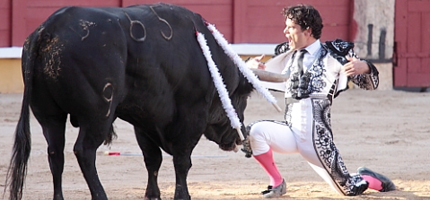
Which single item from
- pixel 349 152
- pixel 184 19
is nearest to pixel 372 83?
pixel 184 19

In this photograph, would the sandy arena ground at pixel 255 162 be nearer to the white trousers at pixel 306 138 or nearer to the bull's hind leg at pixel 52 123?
the white trousers at pixel 306 138

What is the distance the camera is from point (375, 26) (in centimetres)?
1086

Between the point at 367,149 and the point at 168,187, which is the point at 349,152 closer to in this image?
the point at 367,149

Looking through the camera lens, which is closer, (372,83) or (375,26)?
(372,83)

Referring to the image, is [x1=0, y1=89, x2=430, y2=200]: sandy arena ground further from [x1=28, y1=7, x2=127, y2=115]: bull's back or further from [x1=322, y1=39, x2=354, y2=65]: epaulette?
[x1=28, y1=7, x2=127, y2=115]: bull's back

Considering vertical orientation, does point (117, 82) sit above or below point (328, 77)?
above

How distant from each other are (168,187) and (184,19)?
4.17 ft

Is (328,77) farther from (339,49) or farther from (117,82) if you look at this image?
(117,82)

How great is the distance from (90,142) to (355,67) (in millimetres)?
1560

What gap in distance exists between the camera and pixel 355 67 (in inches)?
174

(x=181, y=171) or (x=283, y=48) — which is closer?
(x=181, y=171)

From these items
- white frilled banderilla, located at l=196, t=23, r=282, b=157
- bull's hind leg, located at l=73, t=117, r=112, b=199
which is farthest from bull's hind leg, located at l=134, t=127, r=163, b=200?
bull's hind leg, located at l=73, t=117, r=112, b=199

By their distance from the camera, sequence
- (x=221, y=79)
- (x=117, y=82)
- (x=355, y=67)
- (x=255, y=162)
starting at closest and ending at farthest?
1. (x=117, y=82)
2. (x=221, y=79)
3. (x=355, y=67)
4. (x=255, y=162)

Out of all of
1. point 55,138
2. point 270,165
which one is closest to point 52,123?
point 55,138
